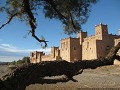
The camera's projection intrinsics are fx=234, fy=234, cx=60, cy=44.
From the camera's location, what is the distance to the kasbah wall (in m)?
52.8

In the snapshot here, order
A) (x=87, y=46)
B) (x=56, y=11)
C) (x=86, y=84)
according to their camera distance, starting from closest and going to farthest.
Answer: (x=56, y=11) → (x=86, y=84) → (x=87, y=46)

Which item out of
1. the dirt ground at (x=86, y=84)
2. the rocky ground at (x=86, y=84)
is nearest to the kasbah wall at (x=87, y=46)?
the rocky ground at (x=86, y=84)

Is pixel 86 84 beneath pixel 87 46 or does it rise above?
beneath

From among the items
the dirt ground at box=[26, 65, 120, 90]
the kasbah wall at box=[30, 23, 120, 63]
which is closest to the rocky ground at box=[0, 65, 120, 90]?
the dirt ground at box=[26, 65, 120, 90]

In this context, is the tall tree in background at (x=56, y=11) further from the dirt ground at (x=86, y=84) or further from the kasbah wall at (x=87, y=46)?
the kasbah wall at (x=87, y=46)

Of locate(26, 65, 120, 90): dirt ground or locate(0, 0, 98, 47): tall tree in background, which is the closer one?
locate(0, 0, 98, 47): tall tree in background

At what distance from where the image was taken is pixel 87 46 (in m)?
57.3

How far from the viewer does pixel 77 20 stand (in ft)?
38.2

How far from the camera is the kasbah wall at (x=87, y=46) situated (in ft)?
173

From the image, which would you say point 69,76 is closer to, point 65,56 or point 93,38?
point 93,38

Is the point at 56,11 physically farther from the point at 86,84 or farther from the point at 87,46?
the point at 87,46

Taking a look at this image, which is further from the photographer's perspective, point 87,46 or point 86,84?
point 87,46

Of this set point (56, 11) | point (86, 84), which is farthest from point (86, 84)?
point (56, 11)

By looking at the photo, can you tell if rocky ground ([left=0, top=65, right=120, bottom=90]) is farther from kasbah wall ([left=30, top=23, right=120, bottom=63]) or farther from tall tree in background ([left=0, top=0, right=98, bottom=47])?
kasbah wall ([left=30, top=23, right=120, bottom=63])
